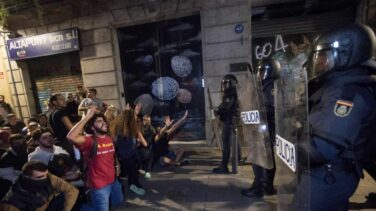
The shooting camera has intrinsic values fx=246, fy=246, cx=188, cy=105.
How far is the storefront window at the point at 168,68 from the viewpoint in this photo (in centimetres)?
711

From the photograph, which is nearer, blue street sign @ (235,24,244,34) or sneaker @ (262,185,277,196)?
sneaker @ (262,185,277,196)

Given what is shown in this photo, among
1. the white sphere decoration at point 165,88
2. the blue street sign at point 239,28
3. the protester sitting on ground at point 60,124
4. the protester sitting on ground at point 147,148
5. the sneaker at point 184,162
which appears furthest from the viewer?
the white sphere decoration at point 165,88

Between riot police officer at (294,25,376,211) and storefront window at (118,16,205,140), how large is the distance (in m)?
5.11

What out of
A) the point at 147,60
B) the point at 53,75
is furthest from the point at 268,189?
the point at 53,75

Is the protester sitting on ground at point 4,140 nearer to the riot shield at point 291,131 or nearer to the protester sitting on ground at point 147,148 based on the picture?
the protester sitting on ground at point 147,148

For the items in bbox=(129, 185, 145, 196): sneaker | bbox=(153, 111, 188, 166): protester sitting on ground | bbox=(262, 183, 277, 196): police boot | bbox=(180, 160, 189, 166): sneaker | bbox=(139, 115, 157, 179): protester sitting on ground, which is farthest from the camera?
bbox=(180, 160, 189, 166): sneaker

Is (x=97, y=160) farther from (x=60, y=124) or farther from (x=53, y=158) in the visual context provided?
(x=60, y=124)

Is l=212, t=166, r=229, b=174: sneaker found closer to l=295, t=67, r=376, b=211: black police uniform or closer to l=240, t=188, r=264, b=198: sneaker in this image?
l=240, t=188, r=264, b=198: sneaker

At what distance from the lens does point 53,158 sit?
3.50m

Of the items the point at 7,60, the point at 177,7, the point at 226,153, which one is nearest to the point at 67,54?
the point at 7,60

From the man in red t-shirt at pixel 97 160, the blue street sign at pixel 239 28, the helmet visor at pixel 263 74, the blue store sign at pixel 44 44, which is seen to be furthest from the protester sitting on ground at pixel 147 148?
the blue store sign at pixel 44 44

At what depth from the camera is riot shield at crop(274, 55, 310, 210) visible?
1.35 metres

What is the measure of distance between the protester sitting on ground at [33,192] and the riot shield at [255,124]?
99.5 inches

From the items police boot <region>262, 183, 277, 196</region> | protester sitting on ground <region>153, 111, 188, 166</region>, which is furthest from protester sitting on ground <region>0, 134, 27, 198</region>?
police boot <region>262, 183, 277, 196</region>
